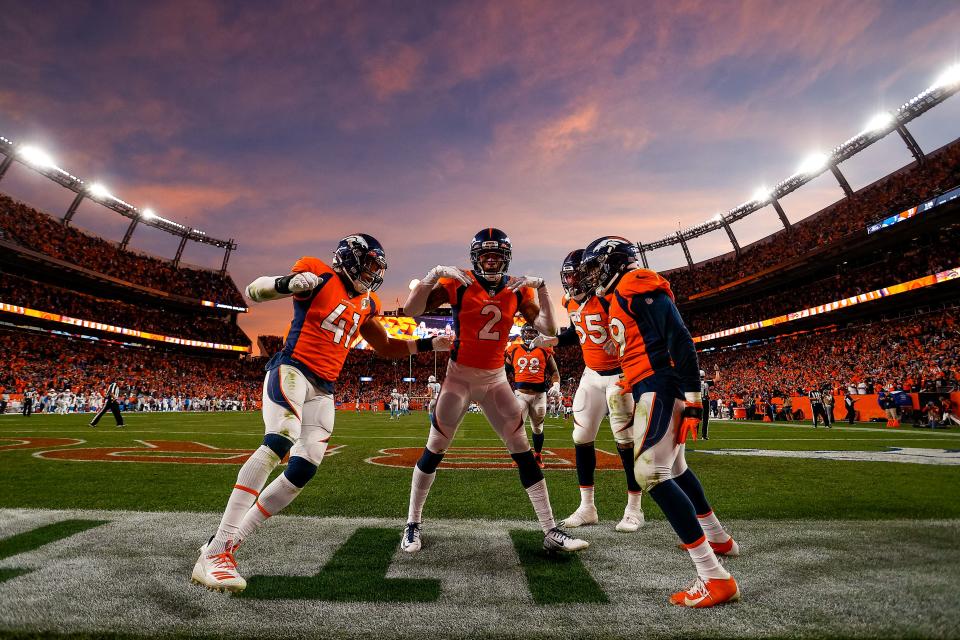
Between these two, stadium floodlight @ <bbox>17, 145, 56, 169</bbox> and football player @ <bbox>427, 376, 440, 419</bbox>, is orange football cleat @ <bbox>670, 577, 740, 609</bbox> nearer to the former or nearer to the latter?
football player @ <bbox>427, 376, 440, 419</bbox>

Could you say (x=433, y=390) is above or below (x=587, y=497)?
above

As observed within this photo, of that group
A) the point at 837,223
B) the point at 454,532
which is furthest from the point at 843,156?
the point at 454,532

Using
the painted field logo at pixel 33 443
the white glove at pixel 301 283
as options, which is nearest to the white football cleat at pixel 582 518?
the white glove at pixel 301 283

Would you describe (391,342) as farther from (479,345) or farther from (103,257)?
(103,257)

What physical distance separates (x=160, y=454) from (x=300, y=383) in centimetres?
783

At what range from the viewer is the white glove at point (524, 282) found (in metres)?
4.48

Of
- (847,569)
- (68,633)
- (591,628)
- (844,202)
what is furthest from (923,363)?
(68,633)

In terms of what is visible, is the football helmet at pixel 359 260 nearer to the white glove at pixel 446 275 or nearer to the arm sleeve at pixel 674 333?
the white glove at pixel 446 275

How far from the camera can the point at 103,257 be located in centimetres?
4625

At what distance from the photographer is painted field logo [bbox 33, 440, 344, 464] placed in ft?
28.8

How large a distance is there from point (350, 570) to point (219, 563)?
815mm

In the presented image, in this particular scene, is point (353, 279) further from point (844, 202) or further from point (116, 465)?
point (844, 202)

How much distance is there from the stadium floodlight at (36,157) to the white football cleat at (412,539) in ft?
149

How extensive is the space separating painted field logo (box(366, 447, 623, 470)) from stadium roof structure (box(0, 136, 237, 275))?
40.7 meters
